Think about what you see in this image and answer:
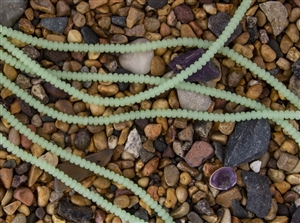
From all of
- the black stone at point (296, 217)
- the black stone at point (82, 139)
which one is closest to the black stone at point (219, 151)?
the black stone at point (296, 217)

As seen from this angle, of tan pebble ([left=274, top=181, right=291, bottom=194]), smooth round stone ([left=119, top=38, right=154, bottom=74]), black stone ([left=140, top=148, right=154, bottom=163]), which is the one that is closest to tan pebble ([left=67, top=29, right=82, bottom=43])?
smooth round stone ([left=119, top=38, right=154, bottom=74])

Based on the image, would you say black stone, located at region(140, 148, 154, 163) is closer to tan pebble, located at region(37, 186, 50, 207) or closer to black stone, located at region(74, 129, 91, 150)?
black stone, located at region(74, 129, 91, 150)

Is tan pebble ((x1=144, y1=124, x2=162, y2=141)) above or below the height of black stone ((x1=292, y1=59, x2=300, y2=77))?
below

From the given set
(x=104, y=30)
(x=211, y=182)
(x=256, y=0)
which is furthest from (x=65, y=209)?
(x=256, y=0)

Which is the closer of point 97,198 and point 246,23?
point 97,198

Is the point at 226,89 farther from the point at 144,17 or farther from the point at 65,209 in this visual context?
the point at 65,209

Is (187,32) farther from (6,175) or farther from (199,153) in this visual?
(6,175)

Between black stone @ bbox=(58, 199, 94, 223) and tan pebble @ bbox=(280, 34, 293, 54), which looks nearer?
black stone @ bbox=(58, 199, 94, 223)
